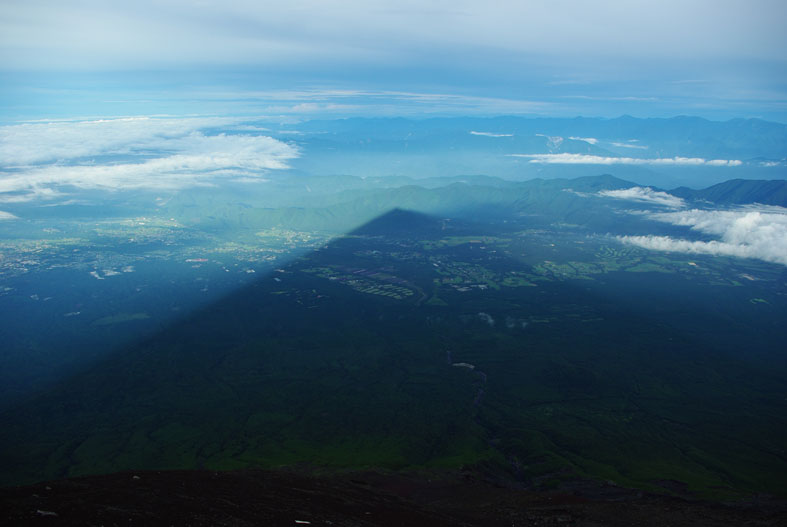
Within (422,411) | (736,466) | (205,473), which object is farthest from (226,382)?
(736,466)

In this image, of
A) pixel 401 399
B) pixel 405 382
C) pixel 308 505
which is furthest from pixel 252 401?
pixel 308 505

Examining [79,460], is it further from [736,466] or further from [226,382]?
[736,466]

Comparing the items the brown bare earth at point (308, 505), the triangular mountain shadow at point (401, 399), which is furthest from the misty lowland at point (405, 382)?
the brown bare earth at point (308, 505)

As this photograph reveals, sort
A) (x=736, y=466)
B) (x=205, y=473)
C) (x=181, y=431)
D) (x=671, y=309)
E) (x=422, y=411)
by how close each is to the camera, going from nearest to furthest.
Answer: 1. (x=205, y=473)
2. (x=736, y=466)
3. (x=181, y=431)
4. (x=422, y=411)
5. (x=671, y=309)

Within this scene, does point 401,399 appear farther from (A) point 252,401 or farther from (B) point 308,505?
(B) point 308,505

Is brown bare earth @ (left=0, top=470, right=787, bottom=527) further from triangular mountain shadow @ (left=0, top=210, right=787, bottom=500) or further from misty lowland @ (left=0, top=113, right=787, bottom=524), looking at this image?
triangular mountain shadow @ (left=0, top=210, right=787, bottom=500)
